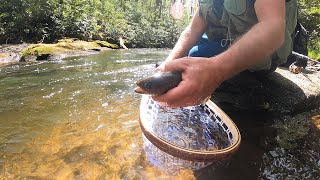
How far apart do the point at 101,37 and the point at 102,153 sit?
498 inches

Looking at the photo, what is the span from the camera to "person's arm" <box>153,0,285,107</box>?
65.4 inches

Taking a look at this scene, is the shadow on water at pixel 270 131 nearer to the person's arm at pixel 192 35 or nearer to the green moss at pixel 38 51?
the person's arm at pixel 192 35

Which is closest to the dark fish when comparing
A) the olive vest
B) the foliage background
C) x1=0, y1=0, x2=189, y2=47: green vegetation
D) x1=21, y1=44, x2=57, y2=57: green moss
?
the olive vest

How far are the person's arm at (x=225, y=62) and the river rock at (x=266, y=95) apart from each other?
1.56 metres

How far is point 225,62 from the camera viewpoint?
1.74 m

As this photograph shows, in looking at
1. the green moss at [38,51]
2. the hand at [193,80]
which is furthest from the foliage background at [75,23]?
the hand at [193,80]

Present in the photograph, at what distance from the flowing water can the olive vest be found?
0.80 m

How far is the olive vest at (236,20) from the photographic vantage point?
9.02 ft

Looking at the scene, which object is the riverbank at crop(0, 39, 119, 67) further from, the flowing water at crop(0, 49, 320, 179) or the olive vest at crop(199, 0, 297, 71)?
the olive vest at crop(199, 0, 297, 71)

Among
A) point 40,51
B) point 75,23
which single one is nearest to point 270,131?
point 40,51

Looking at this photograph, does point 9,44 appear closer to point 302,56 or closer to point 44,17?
point 44,17

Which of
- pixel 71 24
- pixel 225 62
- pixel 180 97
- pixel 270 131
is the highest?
pixel 225 62

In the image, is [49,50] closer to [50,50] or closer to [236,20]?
[50,50]

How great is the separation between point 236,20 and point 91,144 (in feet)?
5.80
